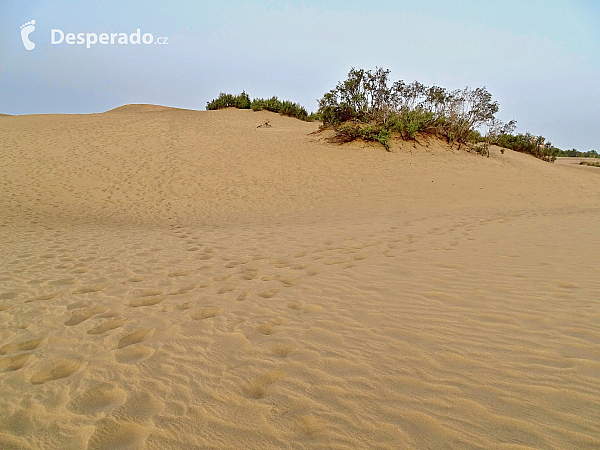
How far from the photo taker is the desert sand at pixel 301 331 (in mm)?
1706

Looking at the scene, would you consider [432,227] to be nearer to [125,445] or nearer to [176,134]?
[125,445]

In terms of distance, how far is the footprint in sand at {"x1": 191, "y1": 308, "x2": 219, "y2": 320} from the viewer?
3.00 metres

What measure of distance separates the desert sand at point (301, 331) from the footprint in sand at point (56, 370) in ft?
0.04

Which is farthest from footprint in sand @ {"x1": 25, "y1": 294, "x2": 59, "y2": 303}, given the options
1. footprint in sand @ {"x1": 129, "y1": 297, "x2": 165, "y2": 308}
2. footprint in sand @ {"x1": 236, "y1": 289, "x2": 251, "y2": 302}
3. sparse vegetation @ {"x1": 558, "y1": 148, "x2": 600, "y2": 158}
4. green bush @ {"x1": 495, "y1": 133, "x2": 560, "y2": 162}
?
sparse vegetation @ {"x1": 558, "y1": 148, "x2": 600, "y2": 158}

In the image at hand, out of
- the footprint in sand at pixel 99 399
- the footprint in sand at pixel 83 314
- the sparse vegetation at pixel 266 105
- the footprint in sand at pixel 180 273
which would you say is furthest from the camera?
the sparse vegetation at pixel 266 105

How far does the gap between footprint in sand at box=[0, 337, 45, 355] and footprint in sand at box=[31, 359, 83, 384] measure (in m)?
0.34

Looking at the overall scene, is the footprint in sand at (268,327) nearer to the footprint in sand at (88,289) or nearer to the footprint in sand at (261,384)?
the footprint in sand at (261,384)

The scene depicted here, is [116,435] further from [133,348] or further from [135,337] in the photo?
[135,337]

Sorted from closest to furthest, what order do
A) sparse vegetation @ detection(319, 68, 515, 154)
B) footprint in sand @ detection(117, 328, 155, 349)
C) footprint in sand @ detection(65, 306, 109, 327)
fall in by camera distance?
footprint in sand @ detection(117, 328, 155, 349) → footprint in sand @ detection(65, 306, 109, 327) → sparse vegetation @ detection(319, 68, 515, 154)

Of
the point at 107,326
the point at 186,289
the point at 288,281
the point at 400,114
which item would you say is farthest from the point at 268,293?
the point at 400,114

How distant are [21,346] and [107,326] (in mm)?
537

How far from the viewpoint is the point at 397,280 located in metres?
3.74

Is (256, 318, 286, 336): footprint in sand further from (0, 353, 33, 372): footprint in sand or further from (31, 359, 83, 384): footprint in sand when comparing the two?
(0, 353, 33, 372): footprint in sand

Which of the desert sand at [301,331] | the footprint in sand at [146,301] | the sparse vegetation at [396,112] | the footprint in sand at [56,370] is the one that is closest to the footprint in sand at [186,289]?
the desert sand at [301,331]
